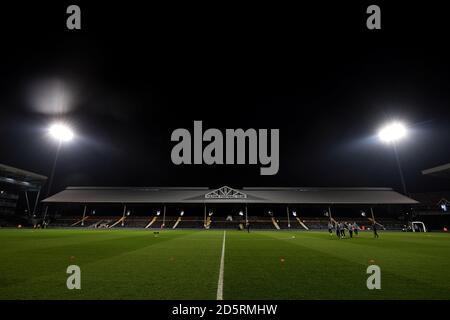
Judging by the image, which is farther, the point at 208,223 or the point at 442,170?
the point at 208,223

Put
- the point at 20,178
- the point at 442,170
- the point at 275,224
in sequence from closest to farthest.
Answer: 1. the point at 442,170
2. the point at 275,224
3. the point at 20,178

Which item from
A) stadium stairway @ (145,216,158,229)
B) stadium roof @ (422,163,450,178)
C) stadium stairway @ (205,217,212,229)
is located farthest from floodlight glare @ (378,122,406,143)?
stadium stairway @ (145,216,158,229)

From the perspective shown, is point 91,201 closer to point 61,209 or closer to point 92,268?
point 61,209

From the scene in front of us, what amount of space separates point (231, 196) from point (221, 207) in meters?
5.58

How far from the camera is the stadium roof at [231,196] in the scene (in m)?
50.5

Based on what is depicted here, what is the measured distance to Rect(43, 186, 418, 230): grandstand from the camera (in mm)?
49844

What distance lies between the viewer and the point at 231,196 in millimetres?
51875

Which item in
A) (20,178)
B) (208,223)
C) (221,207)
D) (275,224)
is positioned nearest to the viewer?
(275,224)

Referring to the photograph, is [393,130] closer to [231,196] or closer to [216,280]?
[231,196]

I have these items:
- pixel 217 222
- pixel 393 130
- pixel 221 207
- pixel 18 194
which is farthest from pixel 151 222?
pixel 393 130

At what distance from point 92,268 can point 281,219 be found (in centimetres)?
4816

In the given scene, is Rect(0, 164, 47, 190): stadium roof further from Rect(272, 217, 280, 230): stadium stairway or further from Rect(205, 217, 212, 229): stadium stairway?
Rect(272, 217, 280, 230): stadium stairway

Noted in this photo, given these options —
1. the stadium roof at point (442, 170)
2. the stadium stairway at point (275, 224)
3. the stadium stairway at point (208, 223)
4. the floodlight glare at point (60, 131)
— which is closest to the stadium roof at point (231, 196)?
the stadium stairway at point (208, 223)

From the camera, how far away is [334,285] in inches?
240
